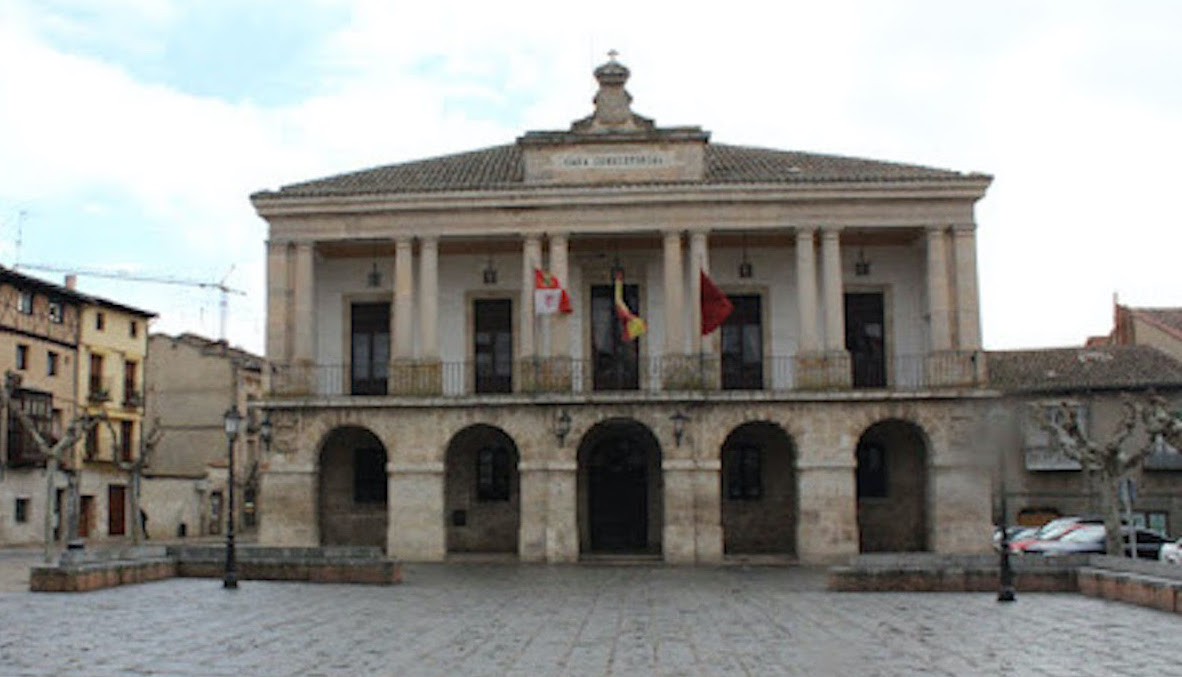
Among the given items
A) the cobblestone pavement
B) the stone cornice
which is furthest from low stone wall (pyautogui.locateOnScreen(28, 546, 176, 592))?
the stone cornice

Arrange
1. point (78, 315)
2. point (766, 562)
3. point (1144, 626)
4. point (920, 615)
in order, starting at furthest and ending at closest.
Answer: point (78, 315)
point (766, 562)
point (920, 615)
point (1144, 626)

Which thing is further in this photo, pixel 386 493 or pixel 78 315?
pixel 78 315

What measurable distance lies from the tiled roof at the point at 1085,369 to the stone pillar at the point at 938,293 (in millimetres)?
11456

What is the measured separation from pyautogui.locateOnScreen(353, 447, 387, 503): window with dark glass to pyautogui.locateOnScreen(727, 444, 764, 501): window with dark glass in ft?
29.0

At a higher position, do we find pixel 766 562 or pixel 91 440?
pixel 91 440

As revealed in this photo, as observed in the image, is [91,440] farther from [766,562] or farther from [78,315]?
[766,562]

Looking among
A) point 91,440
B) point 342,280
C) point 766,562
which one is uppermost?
point 342,280

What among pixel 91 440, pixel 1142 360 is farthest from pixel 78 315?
pixel 1142 360

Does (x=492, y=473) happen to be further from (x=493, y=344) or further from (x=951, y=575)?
(x=951, y=575)

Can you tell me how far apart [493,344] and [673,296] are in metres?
5.14

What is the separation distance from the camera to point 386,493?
31.5 m

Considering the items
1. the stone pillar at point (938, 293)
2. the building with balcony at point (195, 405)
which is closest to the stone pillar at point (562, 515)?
the stone pillar at point (938, 293)

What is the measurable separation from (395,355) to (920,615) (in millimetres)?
16486

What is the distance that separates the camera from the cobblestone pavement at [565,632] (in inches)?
452
